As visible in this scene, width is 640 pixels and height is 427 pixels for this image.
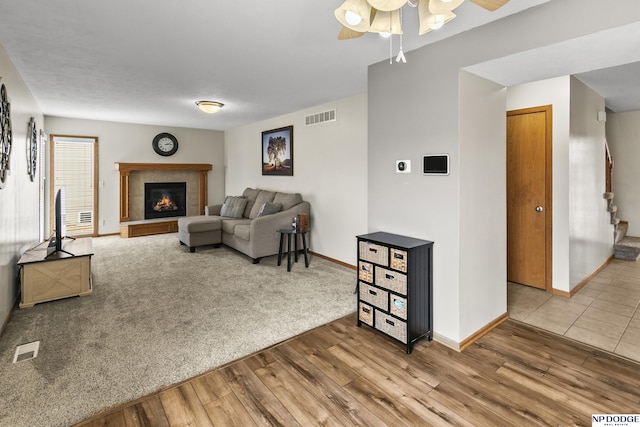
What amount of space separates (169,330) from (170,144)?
5587 mm

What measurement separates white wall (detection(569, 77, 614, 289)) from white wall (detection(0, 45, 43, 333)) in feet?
17.4

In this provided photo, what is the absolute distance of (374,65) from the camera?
3037mm

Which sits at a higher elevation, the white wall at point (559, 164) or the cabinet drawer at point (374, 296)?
the white wall at point (559, 164)

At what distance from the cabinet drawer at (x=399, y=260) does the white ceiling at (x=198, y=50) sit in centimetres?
144

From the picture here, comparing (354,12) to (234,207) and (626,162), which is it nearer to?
(234,207)

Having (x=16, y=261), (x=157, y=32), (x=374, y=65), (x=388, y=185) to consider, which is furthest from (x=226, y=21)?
(x=16, y=261)

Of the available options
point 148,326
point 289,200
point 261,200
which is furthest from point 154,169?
point 148,326

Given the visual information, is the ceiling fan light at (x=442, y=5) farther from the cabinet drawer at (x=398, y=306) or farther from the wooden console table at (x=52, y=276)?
the wooden console table at (x=52, y=276)

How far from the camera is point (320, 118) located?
197 inches

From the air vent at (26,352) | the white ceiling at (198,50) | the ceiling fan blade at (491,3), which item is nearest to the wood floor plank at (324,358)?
the air vent at (26,352)

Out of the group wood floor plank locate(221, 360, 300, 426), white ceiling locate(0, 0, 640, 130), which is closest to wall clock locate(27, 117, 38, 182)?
white ceiling locate(0, 0, 640, 130)

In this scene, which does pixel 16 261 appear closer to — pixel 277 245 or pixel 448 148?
pixel 277 245

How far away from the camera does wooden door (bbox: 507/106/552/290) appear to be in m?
3.60

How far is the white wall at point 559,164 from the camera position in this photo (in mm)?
3408
